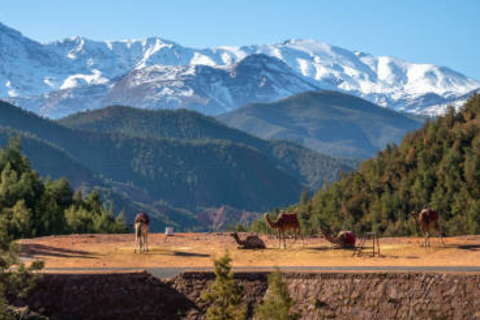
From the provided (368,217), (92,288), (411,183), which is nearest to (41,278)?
(92,288)

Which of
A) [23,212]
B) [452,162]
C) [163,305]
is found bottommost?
[163,305]

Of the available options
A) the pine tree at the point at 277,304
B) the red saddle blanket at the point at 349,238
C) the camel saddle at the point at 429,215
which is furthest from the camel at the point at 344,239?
the pine tree at the point at 277,304

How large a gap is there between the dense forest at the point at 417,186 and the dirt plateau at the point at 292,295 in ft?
195

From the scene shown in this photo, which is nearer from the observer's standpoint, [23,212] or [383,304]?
[383,304]

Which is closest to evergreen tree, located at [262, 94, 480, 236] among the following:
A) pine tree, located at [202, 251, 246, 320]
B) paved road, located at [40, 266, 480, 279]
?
paved road, located at [40, 266, 480, 279]

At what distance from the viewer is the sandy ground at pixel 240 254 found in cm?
4656

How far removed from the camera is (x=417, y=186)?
11581 cm

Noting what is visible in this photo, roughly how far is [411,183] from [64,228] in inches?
2090

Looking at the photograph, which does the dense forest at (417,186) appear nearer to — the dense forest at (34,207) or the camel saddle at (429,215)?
the dense forest at (34,207)

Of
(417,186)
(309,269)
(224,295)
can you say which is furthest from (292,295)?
(417,186)

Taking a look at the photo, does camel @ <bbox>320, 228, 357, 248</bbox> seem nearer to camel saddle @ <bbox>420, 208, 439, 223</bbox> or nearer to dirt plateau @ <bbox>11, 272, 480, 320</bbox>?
camel saddle @ <bbox>420, 208, 439, 223</bbox>

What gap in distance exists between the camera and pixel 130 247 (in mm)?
55250

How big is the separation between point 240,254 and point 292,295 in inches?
421

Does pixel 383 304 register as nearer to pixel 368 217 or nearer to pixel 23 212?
Result: pixel 23 212
